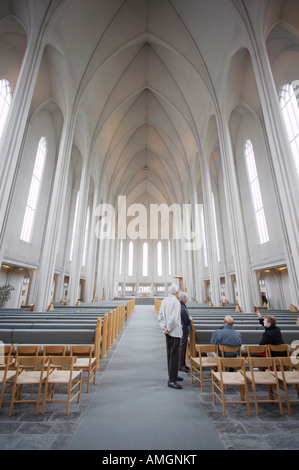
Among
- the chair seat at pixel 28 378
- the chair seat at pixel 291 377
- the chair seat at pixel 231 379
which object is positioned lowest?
the chair seat at pixel 231 379

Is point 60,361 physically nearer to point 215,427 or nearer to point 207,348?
point 215,427

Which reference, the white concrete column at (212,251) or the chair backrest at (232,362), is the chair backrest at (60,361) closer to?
the chair backrest at (232,362)

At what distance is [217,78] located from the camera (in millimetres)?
12695

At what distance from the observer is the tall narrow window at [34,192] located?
510 inches

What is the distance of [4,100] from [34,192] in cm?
513

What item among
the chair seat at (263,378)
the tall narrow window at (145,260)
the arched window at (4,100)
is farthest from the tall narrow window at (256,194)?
the tall narrow window at (145,260)

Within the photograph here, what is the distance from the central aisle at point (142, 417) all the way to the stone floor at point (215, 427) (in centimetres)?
12

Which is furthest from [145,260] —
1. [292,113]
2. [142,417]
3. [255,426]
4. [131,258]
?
[255,426]

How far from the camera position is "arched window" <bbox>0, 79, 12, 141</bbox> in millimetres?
9766

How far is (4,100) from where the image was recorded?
10.1 meters

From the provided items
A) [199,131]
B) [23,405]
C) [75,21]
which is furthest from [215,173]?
[23,405]

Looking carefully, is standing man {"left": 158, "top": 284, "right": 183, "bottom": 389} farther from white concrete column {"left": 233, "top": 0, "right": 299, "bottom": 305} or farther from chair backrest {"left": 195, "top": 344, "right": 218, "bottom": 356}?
white concrete column {"left": 233, "top": 0, "right": 299, "bottom": 305}

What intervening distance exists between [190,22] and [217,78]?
3422 millimetres

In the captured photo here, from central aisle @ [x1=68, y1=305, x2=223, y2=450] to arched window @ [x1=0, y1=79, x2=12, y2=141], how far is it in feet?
36.1
